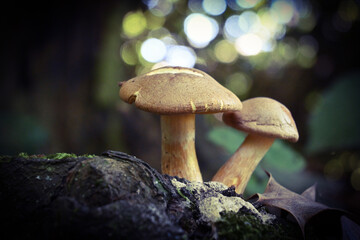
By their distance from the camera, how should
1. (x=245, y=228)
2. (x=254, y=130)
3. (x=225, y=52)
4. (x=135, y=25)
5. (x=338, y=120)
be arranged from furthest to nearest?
1. (x=225, y=52)
2. (x=135, y=25)
3. (x=338, y=120)
4. (x=254, y=130)
5. (x=245, y=228)

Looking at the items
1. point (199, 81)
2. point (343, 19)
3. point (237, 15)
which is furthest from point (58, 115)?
point (237, 15)

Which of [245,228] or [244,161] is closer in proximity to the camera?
[245,228]

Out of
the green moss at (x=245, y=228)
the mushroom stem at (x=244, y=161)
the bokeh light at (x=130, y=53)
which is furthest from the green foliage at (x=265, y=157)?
A: the bokeh light at (x=130, y=53)

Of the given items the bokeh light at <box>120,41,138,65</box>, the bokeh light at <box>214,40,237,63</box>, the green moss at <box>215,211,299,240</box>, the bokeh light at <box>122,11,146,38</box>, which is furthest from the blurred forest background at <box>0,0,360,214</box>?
the bokeh light at <box>120,41,138,65</box>

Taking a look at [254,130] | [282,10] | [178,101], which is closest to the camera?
[178,101]

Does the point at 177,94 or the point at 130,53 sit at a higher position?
the point at 130,53

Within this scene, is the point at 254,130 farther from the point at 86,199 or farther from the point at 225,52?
the point at 225,52

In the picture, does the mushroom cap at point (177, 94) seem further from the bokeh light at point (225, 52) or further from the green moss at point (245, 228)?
the bokeh light at point (225, 52)

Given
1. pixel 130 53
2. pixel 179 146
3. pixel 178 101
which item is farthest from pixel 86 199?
pixel 130 53
